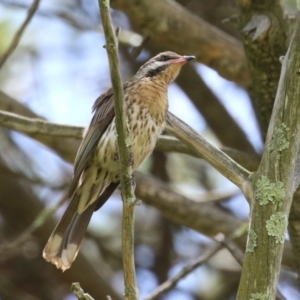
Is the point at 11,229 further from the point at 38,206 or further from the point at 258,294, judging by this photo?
the point at 258,294

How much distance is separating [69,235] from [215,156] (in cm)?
122

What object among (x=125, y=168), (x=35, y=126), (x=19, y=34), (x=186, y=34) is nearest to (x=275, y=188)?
(x=125, y=168)

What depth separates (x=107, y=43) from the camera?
2670 mm

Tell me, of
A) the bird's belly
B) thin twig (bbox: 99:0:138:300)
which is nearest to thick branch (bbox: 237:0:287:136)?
the bird's belly

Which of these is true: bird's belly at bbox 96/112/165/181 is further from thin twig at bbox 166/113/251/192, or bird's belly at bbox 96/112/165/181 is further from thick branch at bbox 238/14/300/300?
thick branch at bbox 238/14/300/300

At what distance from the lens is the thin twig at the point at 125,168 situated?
268 centimetres

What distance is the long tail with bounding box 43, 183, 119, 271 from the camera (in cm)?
409

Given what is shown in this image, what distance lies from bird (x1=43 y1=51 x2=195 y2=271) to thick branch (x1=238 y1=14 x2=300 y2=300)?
124 centimetres

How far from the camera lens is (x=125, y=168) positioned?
302 centimetres

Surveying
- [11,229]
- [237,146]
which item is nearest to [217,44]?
[237,146]

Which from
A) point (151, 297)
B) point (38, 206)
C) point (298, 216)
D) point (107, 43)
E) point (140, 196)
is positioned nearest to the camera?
point (107, 43)

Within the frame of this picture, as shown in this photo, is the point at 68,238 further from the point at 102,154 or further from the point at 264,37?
the point at 264,37

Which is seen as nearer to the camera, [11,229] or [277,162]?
[277,162]

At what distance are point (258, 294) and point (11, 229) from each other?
3.87 meters
